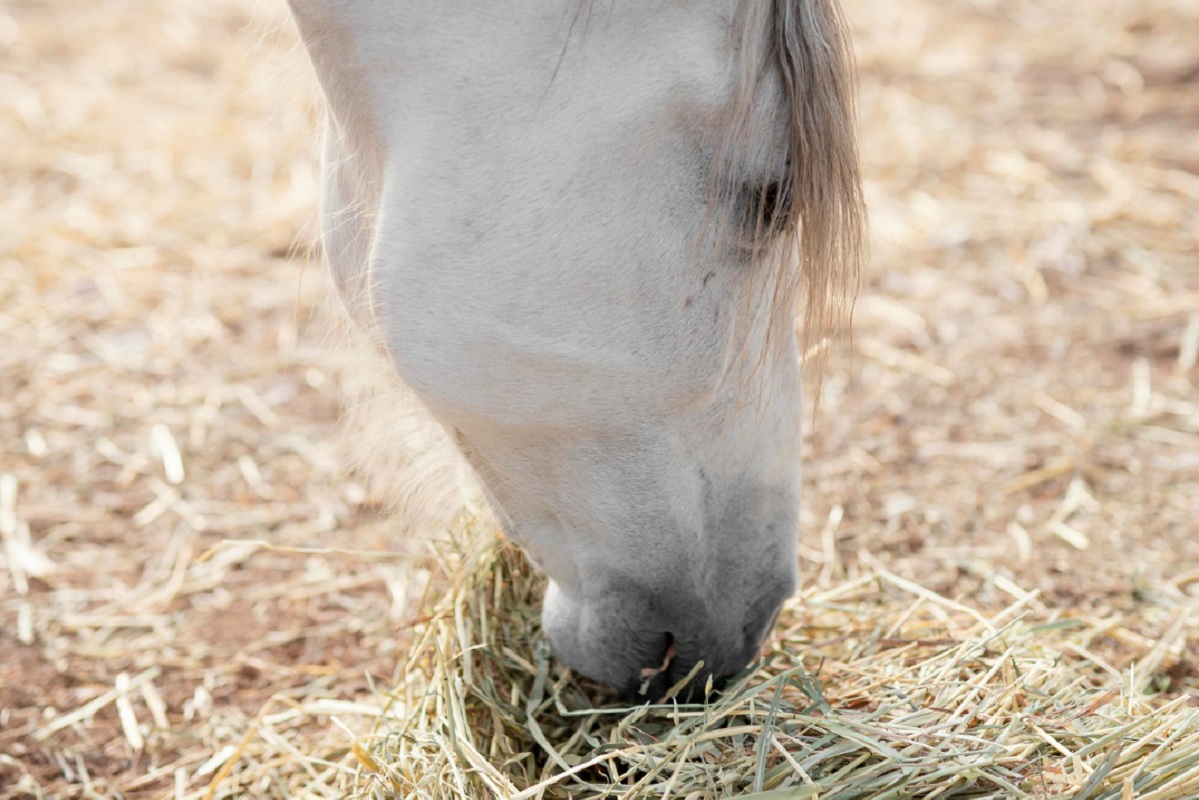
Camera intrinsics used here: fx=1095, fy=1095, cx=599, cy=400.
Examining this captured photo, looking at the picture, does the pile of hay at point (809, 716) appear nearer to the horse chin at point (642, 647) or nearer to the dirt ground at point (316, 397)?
the horse chin at point (642, 647)

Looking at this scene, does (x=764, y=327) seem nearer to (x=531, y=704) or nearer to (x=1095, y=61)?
(x=531, y=704)

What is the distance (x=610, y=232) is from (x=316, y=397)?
5.80 feet

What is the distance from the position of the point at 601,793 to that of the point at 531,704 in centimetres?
25

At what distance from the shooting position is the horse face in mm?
1138

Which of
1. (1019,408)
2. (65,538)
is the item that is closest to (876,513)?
(1019,408)

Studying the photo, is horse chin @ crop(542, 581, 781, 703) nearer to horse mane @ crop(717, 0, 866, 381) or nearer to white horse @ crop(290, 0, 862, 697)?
white horse @ crop(290, 0, 862, 697)

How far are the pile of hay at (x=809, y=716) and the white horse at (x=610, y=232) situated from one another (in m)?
0.20

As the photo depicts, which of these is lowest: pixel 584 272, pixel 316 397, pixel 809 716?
pixel 316 397

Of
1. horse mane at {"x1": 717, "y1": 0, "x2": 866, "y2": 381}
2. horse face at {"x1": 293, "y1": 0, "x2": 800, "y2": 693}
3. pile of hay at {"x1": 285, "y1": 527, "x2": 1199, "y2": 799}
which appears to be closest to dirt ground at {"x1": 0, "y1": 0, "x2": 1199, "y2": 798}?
pile of hay at {"x1": 285, "y1": 527, "x2": 1199, "y2": 799}

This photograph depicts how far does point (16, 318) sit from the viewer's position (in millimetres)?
3004

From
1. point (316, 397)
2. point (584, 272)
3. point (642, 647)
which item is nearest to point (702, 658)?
point (642, 647)

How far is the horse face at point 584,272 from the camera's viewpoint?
1.14 metres

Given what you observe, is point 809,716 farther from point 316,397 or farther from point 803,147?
point 316,397

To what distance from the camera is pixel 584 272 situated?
117cm
